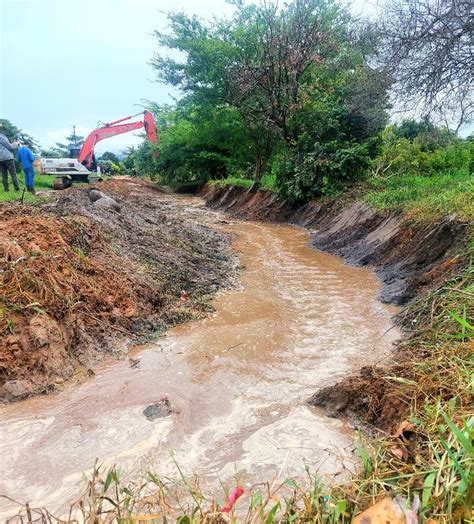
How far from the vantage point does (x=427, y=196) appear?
8.33 m

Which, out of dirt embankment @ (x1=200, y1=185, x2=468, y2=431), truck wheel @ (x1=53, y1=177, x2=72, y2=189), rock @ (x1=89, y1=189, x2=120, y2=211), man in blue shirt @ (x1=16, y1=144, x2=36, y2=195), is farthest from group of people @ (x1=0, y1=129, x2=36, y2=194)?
dirt embankment @ (x1=200, y1=185, x2=468, y2=431)

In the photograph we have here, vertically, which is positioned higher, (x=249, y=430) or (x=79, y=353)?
(x=79, y=353)

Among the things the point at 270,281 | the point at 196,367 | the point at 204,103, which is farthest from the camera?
the point at 204,103

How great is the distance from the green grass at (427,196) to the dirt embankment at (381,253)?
0.22 m

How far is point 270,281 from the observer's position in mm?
7082

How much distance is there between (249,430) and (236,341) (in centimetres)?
165

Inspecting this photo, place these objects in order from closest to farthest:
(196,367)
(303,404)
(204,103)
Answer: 1. (303,404)
2. (196,367)
3. (204,103)

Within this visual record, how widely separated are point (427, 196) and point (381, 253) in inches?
65.9

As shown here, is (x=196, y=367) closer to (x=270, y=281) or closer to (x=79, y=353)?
(x=79, y=353)

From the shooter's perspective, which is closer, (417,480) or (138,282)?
(417,480)

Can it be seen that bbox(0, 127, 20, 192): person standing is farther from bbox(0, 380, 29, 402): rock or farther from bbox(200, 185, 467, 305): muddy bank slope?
bbox(0, 380, 29, 402): rock

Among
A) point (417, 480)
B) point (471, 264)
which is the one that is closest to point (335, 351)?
point (471, 264)

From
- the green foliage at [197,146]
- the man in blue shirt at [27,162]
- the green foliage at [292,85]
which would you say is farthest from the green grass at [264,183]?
the man in blue shirt at [27,162]

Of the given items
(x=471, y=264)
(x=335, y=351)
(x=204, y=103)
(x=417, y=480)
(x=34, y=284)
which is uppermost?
(x=204, y=103)
